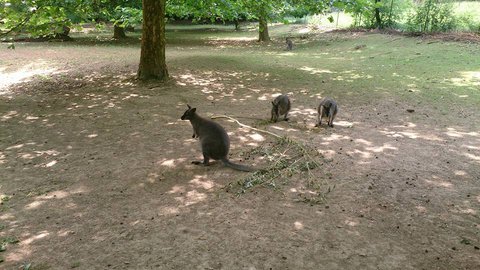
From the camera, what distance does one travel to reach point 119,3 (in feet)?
80.1

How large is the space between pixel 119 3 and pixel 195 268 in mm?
23860

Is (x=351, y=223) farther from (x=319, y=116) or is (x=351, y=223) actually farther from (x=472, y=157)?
(x=319, y=116)

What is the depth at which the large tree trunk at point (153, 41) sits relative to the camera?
1207 cm

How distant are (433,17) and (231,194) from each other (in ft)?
76.6

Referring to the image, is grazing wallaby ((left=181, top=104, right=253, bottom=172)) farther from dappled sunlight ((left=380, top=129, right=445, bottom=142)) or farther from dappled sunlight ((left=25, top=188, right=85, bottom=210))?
dappled sunlight ((left=380, top=129, right=445, bottom=142))

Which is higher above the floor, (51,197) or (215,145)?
(215,145)

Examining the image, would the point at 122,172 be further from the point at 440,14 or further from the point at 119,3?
the point at 440,14

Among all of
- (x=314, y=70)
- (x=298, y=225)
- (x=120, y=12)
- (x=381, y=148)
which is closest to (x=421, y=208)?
(x=298, y=225)

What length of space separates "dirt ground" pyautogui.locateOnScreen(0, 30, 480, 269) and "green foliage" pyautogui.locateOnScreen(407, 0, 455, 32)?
54.1 feet

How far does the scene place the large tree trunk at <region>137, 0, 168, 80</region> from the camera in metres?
12.1

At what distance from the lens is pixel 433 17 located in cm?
2370

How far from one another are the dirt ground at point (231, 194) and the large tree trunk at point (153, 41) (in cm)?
293

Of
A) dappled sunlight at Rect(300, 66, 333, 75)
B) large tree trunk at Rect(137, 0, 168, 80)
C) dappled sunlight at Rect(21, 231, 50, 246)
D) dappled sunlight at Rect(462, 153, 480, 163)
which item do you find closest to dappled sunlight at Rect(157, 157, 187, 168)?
dappled sunlight at Rect(21, 231, 50, 246)

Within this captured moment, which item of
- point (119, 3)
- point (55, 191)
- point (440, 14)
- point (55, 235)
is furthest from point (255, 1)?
point (440, 14)
